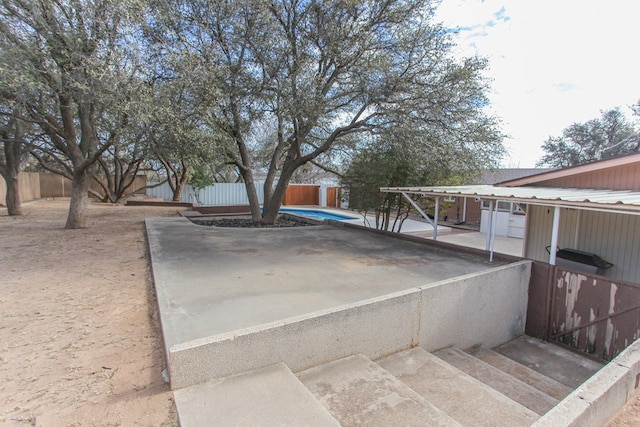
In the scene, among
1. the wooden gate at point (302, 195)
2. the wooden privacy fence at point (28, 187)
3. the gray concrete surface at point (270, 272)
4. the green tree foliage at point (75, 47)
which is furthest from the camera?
the wooden gate at point (302, 195)

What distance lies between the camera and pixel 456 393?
2.89 metres

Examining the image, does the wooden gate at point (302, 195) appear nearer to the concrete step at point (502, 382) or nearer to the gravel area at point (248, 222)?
the gravel area at point (248, 222)

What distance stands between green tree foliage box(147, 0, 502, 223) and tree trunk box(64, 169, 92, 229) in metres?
4.34

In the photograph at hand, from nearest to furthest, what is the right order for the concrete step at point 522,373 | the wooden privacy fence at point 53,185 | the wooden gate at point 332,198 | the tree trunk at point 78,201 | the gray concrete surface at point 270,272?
1. the gray concrete surface at point 270,272
2. the concrete step at point 522,373
3. the tree trunk at point 78,201
4. the wooden privacy fence at point 53,185
5. the wooden gate at point 332,198

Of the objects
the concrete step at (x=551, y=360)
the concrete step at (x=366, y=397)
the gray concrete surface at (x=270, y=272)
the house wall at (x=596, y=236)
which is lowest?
the concrete step at (x=551, y=360)

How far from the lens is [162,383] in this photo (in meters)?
2.40

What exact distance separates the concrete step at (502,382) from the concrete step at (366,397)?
1.45 m

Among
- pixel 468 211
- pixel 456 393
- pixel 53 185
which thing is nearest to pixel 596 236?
pixel 456 393

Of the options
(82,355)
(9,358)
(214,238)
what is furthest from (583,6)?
(9,358)

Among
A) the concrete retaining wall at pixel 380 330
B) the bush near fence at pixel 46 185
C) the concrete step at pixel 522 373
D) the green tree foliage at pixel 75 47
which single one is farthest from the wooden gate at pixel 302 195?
the concrete step at pixel 522 373

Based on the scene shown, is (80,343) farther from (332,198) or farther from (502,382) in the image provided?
(332,198)

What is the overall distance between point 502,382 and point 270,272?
3.23 m

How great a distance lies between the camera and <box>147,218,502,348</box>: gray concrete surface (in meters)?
3.33

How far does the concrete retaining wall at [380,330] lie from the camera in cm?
245
